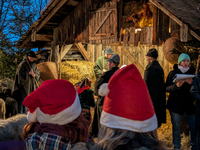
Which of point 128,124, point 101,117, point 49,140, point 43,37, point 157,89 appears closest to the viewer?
point 128,124

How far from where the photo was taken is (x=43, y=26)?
349 inches

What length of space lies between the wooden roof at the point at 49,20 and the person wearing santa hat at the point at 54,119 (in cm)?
640

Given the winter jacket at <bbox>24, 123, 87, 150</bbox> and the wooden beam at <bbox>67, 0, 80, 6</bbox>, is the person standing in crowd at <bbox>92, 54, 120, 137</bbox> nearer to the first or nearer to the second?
the winter jacket at <bbox>24, 123, 87, 150</bbox>

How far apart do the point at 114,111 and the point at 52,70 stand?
23.8 ft

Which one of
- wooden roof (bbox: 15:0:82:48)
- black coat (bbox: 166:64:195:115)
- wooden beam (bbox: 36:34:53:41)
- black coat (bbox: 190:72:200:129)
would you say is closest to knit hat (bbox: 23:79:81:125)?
black coat (bbox: 190:72:200:129)

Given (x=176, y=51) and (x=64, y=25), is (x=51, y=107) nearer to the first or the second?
(x=176, y=51)

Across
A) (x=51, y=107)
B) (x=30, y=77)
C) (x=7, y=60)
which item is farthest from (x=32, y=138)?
(x=7, y=60)

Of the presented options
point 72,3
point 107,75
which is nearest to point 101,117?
point 107,75

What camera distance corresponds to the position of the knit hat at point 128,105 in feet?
5.00

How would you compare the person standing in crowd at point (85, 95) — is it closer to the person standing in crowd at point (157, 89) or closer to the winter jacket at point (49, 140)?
the person standing in crowd at point (157, 89)

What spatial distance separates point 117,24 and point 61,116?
19.1 ft

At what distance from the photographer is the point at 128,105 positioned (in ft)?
5.00

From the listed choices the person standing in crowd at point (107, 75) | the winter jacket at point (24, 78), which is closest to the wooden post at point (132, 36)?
the person standing in crowd at point (107, 75)

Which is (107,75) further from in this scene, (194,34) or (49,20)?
(49,20)
